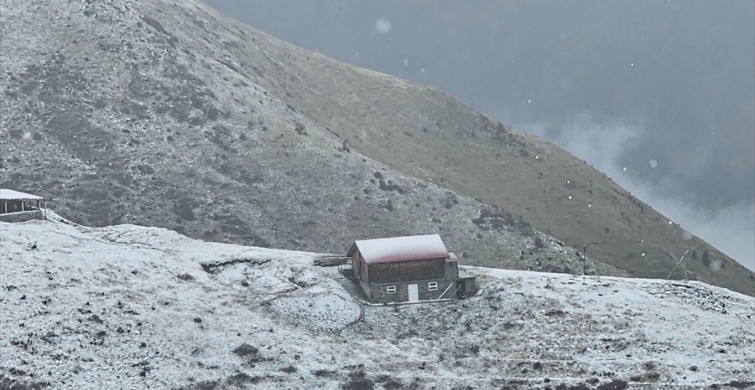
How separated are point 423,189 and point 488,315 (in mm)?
67063

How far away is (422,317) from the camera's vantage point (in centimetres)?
6938

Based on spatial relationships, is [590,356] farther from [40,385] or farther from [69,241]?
[69,241]

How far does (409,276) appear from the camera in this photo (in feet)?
240

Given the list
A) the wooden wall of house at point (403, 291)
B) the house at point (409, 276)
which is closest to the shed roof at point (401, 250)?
the house at point (409, 276)

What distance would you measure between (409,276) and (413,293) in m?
1.42

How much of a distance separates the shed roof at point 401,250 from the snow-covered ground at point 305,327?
3225mm

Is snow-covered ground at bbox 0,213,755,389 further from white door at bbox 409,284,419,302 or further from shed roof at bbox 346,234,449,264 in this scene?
shed roof at bbox 346,234,449,264

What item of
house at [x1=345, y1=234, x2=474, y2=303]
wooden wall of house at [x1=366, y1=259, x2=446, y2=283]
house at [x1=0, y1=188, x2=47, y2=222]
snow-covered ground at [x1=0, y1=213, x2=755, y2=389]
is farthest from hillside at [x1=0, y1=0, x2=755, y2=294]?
wooden wall of house at [x1=366, y1=259, x2=446, y2=283]

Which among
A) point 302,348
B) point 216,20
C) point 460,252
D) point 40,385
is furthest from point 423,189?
point 40,385

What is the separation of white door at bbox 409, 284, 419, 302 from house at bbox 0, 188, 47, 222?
107ft

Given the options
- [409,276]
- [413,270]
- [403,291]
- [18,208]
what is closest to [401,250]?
[413,270]

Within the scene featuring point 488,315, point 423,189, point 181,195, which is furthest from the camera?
point 423,189

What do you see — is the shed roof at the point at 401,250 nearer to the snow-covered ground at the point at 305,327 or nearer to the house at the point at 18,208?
the snow-covered ground at the point at 305,327

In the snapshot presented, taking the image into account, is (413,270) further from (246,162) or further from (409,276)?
(246,162)
